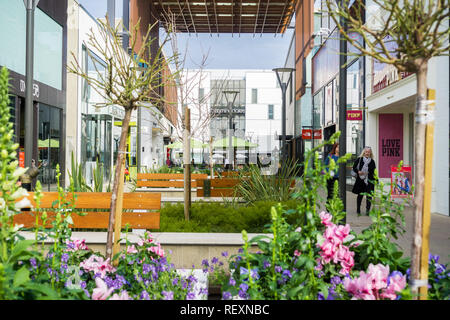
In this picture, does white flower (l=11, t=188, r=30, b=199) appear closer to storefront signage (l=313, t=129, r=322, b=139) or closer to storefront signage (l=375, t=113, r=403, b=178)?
storefront signage (l=375, t=113, r=403, b=178)

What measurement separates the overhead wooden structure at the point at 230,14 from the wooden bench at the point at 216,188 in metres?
21.1

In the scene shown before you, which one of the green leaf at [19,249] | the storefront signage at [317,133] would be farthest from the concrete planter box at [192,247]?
the storefront signage at [317,133]

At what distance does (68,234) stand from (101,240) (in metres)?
1.35

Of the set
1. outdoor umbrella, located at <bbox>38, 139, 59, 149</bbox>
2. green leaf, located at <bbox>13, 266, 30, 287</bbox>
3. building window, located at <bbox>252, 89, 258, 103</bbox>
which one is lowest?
green leaf, located at <bbox>13, 266, 30, 287</bbox>

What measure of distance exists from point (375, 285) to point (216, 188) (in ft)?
24.3

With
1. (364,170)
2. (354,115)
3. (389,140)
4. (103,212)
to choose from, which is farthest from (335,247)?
(354,115)

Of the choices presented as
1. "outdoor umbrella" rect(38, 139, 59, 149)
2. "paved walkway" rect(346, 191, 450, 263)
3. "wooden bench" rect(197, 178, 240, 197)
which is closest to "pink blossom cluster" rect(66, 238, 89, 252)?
"paved walkway" rect(346, 191, 450, 263)

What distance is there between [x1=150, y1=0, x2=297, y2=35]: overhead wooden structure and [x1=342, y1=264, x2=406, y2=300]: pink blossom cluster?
27857 millimetres

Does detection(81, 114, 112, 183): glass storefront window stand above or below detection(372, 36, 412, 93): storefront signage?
below

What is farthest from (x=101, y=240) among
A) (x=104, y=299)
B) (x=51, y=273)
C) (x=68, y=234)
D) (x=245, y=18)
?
(x=245, y=18)

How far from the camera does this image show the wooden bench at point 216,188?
9219 mm

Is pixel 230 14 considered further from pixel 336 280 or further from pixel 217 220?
pixel 336 280

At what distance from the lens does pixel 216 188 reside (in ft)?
31.1

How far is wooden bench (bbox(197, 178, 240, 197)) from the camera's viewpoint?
9.22 metres
